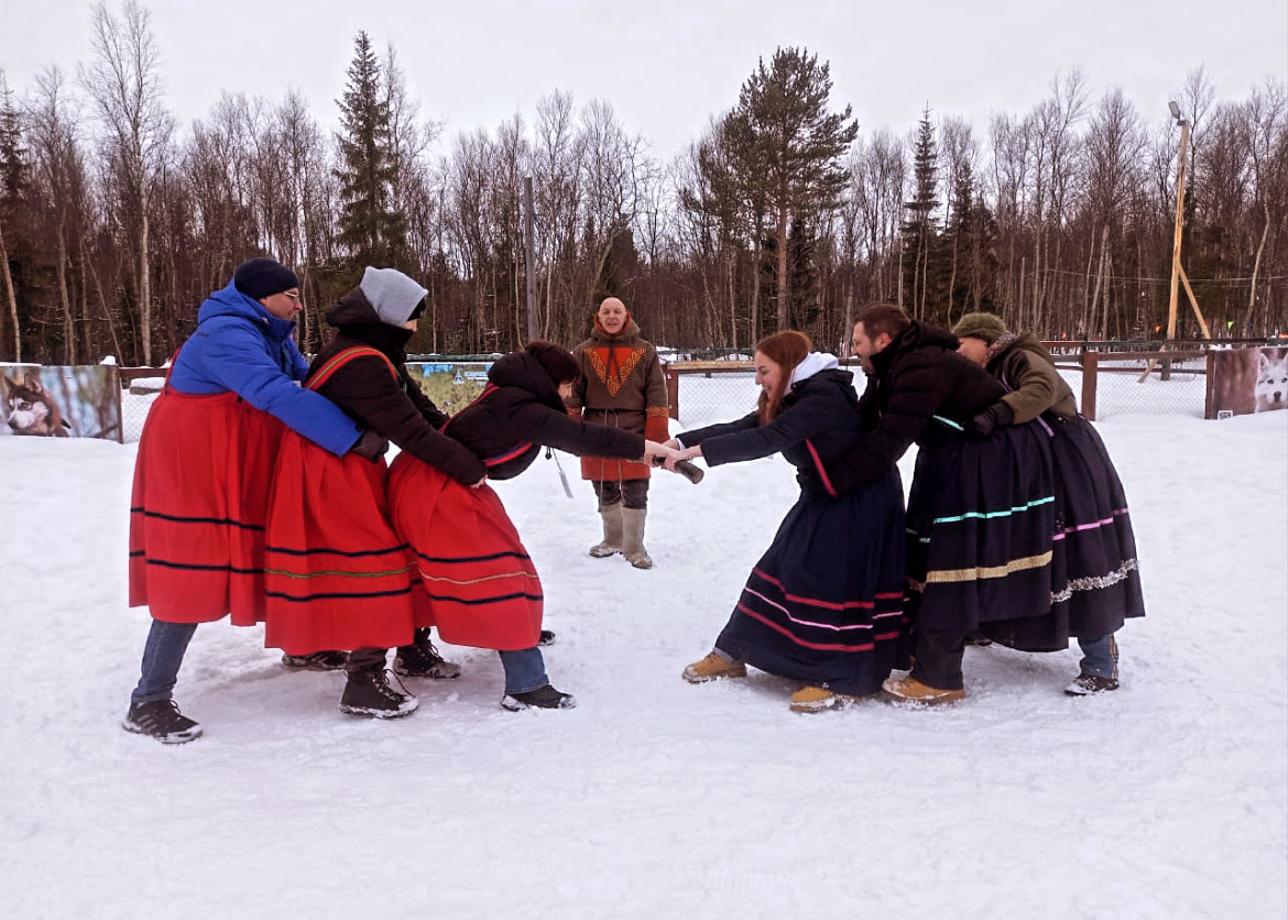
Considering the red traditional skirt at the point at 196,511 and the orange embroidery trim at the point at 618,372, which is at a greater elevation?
the orange embroidery trim at the point at 618,372

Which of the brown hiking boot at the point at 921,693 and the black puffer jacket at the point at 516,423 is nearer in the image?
the black puffer jacket at the point at 516,423

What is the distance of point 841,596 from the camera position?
359 centimetres

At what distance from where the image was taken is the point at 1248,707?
371 centimetres

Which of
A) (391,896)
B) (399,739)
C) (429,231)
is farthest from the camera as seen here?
(429,231)

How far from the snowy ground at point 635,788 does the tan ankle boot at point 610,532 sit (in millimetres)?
1306

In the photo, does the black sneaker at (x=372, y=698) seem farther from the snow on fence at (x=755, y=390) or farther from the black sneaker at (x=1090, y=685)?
the snow on fence at (x=755, y=390)

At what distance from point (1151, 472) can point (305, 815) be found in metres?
8.58

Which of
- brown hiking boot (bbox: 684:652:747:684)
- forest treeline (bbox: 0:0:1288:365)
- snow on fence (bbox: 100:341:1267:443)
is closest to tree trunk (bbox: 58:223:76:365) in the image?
forest treeline (bbox: 0:0:1288:365)

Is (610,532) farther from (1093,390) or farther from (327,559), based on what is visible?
(1093,390)

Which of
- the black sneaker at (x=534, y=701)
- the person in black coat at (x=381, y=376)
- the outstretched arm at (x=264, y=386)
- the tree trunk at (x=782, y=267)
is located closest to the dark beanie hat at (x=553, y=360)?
the person in black coat at (x=381, y=376)

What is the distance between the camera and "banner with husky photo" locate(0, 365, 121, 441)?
1025cm

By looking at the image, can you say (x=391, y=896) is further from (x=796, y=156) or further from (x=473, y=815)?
(x=796, y=156)

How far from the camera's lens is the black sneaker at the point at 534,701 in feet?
11.4

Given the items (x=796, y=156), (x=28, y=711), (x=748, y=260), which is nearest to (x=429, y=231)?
(x=748, y=260)
